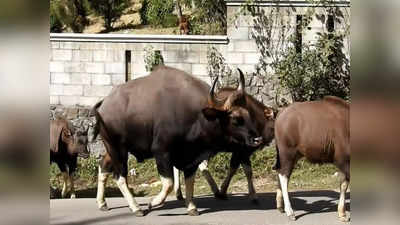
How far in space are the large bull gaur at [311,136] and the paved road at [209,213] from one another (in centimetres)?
32

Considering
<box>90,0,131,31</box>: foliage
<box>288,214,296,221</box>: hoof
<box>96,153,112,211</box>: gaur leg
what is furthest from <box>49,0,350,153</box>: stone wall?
<box>90,0,131,31</box>: foliage

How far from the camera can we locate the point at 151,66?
45.0 ft

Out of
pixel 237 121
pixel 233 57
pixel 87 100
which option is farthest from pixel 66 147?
pixel 233 57

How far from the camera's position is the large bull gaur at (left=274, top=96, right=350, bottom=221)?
714 cm

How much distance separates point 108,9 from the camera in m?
21.4

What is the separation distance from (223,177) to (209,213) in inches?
160

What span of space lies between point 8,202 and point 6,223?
0.06m

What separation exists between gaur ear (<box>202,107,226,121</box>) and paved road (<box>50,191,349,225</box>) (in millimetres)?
1237

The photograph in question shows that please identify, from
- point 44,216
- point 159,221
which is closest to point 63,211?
point 159,221

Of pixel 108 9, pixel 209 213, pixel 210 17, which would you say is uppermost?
pixel 108 9

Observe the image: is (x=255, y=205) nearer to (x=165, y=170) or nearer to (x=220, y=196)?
(x=220, y=196)

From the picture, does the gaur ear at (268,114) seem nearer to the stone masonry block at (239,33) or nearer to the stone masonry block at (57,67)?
the stone masonry block at (239,33)

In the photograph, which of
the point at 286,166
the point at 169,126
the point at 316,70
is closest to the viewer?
the point at 286,166

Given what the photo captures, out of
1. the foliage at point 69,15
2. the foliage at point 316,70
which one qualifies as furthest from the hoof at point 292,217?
the foliage at point 69,15
